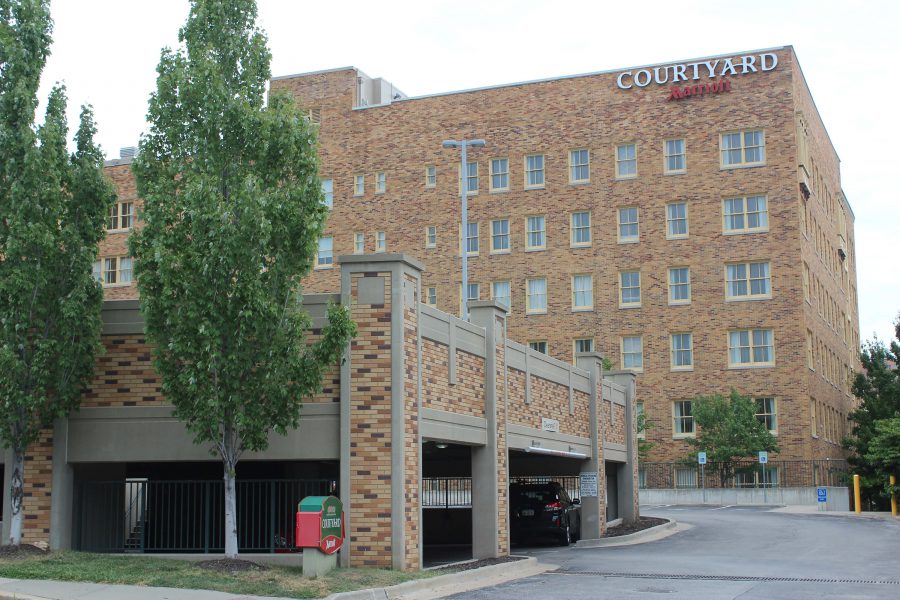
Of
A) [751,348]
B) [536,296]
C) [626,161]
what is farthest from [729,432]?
[626,161]

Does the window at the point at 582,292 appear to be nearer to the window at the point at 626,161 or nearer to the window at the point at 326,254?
the window at the point at 626,161

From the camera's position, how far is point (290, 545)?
1952 centimetres

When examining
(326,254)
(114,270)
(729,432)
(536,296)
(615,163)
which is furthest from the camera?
(114,270)

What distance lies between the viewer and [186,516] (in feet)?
66.2

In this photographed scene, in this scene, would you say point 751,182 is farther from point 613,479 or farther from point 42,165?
point 42,165

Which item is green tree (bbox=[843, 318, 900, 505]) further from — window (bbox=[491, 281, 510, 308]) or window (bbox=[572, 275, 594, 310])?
window (bbox=[491, 281, 510, 308])

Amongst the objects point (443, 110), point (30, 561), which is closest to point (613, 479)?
point (30, 561)

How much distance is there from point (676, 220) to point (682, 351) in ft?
23.1

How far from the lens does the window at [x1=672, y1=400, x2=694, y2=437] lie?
193 feet

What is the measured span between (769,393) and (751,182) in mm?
11028

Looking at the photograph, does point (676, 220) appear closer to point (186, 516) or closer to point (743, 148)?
point (743, 148)

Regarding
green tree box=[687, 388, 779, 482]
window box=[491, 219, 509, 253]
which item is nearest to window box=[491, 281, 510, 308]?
window box=[491, 219, 509, 253]

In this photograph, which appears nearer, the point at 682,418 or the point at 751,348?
the point at 751,348

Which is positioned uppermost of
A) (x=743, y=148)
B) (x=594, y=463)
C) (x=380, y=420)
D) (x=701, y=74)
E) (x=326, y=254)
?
(x=701, y=74)
